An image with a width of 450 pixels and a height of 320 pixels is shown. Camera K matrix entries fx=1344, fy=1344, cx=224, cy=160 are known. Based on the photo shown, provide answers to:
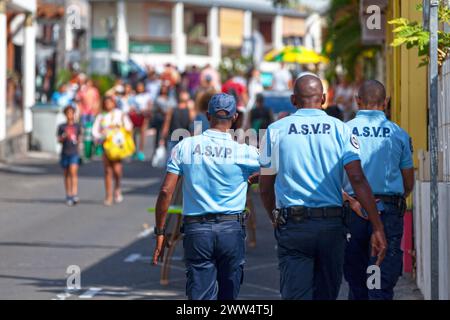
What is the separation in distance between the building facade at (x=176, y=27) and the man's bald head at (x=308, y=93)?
6511 centimetres

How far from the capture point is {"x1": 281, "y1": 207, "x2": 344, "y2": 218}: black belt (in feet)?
26.9

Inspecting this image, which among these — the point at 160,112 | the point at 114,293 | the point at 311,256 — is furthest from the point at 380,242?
the point at 160,112

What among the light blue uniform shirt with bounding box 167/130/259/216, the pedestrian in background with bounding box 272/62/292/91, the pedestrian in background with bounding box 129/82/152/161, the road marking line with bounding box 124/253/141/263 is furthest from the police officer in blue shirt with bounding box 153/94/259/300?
the pedestrian in background with bounding box 272/62/292/91

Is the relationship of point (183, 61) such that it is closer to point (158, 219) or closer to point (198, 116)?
point (198, 116)

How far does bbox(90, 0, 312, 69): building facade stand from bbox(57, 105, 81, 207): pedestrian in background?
170 ft

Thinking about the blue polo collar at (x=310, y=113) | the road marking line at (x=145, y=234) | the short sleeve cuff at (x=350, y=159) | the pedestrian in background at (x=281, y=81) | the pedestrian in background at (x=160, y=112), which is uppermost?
A: the pedestrian in background at (x=281, y=81)

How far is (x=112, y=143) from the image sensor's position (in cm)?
2158

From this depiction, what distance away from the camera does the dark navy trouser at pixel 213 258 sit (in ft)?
28.4

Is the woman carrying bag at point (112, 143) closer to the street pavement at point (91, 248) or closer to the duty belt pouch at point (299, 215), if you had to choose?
the street pavement at point (91, 248)

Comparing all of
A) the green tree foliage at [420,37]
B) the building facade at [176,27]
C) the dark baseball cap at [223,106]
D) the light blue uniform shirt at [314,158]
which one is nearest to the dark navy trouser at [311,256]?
the light blue uniform shirt at [314,158]

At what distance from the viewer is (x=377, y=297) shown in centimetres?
958

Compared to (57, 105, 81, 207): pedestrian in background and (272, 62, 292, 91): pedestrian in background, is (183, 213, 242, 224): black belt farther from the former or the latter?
(272, 62, 292, 91): pedestrian in background

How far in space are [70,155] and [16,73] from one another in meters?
11.8

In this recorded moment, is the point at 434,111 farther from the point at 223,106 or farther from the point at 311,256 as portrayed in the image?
the point at 223,106
